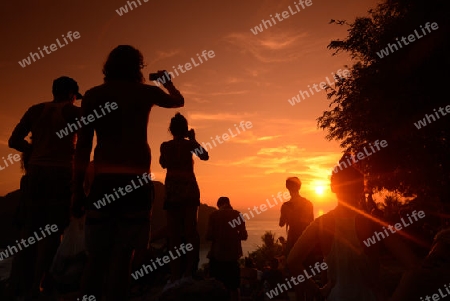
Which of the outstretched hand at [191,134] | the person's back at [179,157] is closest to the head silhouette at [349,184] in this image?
the person's back at [179,157]

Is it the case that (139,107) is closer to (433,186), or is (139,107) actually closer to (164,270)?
(164,270)

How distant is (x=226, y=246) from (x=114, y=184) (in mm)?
4740

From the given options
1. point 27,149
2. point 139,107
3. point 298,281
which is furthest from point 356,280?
point 27,149

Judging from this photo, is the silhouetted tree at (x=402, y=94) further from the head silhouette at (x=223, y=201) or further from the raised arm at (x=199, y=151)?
the raised arm at (x=199, y=151)

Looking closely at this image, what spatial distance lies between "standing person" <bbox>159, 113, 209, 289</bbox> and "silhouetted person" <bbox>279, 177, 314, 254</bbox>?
221 cm

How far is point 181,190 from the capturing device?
506 cm

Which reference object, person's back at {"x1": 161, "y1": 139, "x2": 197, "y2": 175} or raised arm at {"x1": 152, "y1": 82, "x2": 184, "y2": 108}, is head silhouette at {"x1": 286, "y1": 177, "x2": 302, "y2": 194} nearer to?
person's back at {"x1": 161, "y1": 139, "x2": 197, "y2": 175}

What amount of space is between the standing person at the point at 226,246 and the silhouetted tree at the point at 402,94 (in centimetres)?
1147

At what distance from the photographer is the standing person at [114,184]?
2.48 metres

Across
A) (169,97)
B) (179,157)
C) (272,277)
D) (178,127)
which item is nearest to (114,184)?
(169,97)

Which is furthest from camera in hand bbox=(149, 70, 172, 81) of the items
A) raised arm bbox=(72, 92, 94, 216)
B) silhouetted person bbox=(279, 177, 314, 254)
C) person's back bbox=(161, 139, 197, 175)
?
silhouetted person bbox=(279, 177, 314, 254)

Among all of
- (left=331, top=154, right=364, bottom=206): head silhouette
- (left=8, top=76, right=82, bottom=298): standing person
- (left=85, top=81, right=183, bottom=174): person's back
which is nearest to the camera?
(left=331, top=154, right=364, bottom=206): head silhouette

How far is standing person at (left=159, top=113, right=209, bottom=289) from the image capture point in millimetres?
4992

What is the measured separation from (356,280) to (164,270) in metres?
6.89
